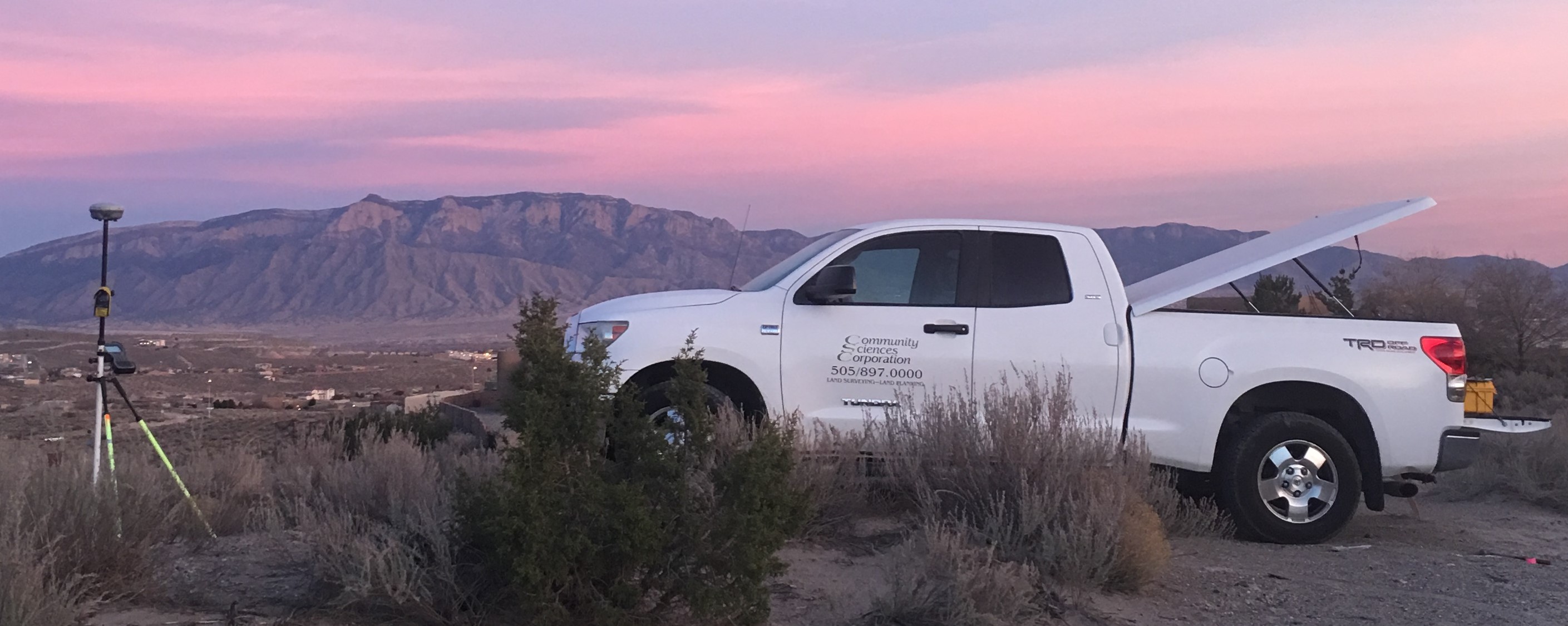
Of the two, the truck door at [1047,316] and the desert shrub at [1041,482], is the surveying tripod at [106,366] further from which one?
the truck door at [1047,316]

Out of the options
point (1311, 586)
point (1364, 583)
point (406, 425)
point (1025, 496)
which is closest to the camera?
point (1025, 496)

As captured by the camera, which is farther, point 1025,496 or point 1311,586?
point 1311,586

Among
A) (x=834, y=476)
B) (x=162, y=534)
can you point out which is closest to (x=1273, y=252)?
(x=834, y=476)

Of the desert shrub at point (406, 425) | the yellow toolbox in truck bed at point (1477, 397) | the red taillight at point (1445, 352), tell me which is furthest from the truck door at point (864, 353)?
the desert shrub at point (406, 425)

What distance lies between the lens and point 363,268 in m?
107

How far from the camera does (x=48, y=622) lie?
15.4ft

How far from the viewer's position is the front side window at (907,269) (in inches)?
318

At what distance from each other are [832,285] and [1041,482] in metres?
1.84

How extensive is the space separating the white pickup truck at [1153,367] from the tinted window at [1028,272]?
3 cm

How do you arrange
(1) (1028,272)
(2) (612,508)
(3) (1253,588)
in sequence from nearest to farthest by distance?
(2) (612,508) < (3) (1253,588) < (1) (1028,272)

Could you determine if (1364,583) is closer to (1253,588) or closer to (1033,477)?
(1253,588)

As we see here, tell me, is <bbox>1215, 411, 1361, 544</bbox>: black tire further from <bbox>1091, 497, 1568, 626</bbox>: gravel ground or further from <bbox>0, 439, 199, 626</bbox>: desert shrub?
<bbox>0, 439, 199, 626</bbox>: desert shrub

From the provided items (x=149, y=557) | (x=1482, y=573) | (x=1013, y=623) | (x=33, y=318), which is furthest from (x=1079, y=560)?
(x=33, y=318)

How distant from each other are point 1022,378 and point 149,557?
484 cm
